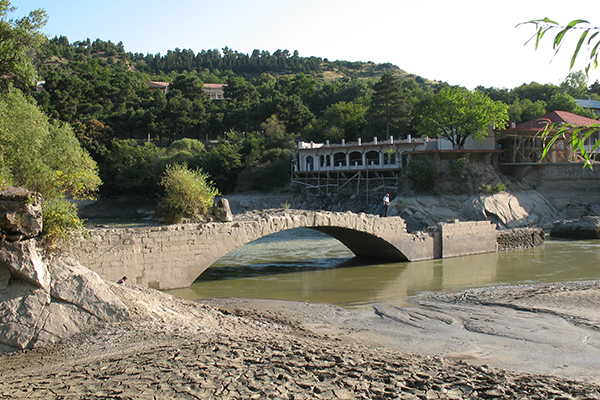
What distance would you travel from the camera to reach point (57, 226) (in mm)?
9664

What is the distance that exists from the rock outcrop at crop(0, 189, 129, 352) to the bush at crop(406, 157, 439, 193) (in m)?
33.0

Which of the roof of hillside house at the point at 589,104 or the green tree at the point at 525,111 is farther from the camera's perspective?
the roof of hillside house at the point at 589,104

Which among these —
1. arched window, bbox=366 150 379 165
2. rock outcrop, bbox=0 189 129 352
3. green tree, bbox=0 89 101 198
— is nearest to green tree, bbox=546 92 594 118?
arched window, bbox=366 150 379 165

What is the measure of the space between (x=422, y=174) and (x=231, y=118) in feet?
110

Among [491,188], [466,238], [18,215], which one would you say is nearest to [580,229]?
[491,188]

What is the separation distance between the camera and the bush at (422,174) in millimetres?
39188

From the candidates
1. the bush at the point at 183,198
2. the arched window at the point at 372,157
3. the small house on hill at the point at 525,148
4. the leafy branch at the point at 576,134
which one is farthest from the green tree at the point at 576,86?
the leafy branch at the point at 576,134

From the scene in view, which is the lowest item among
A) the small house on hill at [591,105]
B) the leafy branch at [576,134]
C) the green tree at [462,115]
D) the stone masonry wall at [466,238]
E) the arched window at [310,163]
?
the stone masonry wall at [466,238]

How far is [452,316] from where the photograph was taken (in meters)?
12.5

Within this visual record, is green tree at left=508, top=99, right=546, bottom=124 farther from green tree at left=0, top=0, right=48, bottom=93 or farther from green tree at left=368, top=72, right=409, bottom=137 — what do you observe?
green tree at left=0, top=0, right=48, bottom=93

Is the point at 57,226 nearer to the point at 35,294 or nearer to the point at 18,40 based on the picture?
the point at 35,294

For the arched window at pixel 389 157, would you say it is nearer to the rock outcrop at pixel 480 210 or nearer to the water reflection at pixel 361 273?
the rock outcrop at pixel 480 210

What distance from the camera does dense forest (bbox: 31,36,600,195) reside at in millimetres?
52500

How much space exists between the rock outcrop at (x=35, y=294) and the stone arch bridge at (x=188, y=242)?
430cm
